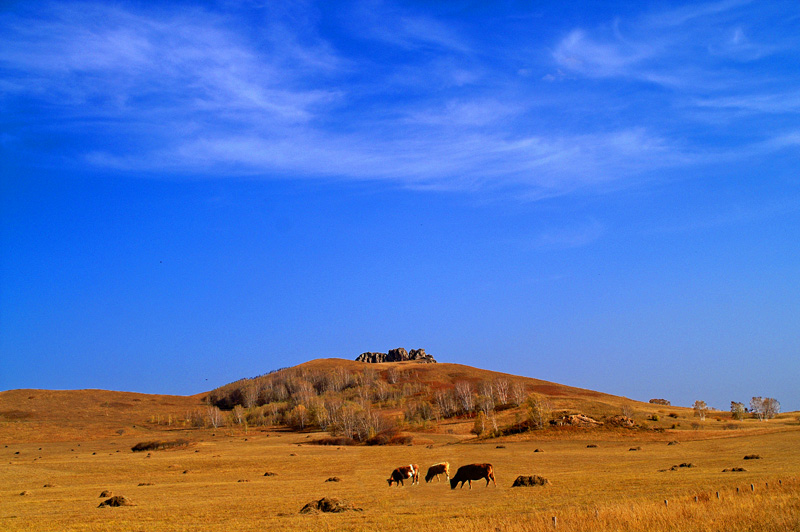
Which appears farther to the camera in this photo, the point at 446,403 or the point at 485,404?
the point at 446,403

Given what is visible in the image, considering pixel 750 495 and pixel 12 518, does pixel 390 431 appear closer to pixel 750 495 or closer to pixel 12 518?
pixel 12 518

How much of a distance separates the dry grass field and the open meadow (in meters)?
0.11

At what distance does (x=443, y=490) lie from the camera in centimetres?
3591

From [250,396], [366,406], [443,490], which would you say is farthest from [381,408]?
[443,490]

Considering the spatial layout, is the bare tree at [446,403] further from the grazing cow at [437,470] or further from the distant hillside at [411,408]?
the grazing cow at [437,470]

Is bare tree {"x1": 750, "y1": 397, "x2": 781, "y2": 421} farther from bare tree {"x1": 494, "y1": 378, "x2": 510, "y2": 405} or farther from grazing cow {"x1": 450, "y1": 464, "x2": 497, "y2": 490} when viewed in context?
grazing cow {"x1": 450, "y1": 464, "x2": 497, "y2": 490}

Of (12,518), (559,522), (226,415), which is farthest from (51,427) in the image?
(559,522)

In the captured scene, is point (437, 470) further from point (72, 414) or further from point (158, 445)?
point (72, 414)

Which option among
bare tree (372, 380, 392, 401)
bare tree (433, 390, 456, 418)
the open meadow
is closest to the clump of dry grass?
the open meadow

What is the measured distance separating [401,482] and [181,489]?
16073mm

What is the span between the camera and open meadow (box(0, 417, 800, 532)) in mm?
18844

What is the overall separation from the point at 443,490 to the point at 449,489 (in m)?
0.76

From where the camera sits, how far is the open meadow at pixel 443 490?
61.8 feet

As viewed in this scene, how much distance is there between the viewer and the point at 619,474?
3653 centimetres
